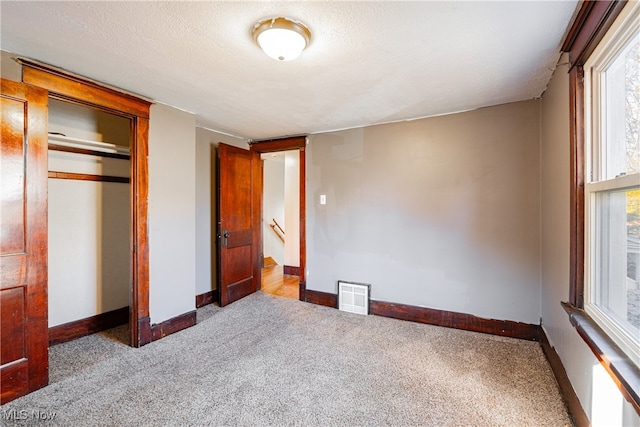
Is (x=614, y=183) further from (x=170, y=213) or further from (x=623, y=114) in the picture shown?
(x=170, y=213)

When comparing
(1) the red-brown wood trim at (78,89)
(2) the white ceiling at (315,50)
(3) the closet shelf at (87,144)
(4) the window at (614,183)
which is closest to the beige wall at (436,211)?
(2) the white ceiling at (315,50)

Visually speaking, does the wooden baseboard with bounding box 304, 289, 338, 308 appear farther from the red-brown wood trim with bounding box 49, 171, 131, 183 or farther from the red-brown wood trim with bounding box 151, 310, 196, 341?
the red-brown wood trim with bounding box 49, 171, 131, 183

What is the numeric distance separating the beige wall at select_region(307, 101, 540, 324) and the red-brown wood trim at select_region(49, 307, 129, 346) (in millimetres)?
2197

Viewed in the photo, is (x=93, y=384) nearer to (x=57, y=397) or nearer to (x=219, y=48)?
(x=57, y=397)

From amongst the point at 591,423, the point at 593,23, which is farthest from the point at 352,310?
the point at 593,23

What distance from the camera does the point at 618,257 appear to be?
1.36m

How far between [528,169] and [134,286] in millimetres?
3815

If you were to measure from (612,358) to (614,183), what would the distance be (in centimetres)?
76

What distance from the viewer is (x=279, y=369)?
222 cm

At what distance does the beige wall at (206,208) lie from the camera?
367 centimetres

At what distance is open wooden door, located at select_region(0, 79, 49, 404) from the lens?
183 centimetres

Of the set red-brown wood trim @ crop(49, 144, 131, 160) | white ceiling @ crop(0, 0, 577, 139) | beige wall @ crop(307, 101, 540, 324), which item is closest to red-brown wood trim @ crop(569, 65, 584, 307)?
white ceiling @ crop(0, 0, 577, 139)

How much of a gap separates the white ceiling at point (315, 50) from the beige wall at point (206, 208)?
93 cm

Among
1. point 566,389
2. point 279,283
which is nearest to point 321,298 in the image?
point 279,283
